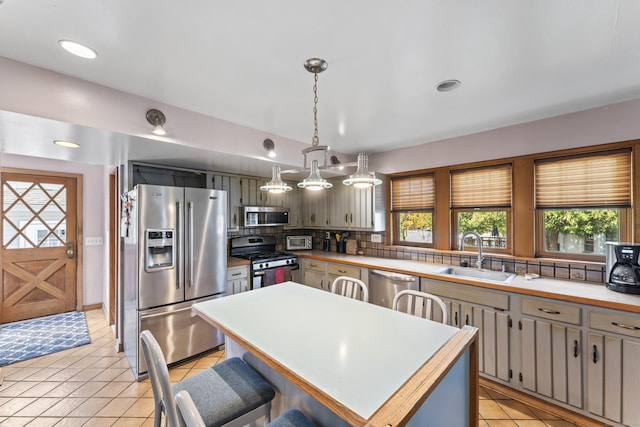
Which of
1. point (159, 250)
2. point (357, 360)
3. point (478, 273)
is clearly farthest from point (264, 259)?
point (357, 360)

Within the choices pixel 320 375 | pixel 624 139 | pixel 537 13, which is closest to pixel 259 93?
pixel 537 13

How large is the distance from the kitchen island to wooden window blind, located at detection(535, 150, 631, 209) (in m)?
2.01

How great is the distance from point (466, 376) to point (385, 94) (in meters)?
1.90

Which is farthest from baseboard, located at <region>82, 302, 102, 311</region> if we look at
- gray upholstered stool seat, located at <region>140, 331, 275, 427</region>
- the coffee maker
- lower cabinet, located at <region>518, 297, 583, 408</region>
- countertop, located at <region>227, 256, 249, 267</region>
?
the coffee maker

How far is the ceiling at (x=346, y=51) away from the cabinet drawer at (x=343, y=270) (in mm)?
1916

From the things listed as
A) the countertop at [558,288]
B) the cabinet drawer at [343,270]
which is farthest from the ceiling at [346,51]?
the cabinet drawer at [343,270]

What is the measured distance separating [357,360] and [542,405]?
2084 mm

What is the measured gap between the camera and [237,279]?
3346 mm

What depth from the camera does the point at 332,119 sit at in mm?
2621

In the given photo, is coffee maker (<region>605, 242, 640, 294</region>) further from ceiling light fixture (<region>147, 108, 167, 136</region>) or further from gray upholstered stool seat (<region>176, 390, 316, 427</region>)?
ceiling light fixture (<region>147, 108, 167, 136</region>)

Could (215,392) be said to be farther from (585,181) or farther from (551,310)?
(585,181)

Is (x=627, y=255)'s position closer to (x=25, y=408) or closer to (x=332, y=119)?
(x=332, y=119)

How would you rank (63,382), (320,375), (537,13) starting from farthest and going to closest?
Answer: (63,382)
(537,13)
(320,375)

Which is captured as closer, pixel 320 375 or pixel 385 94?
pixel 320 375
